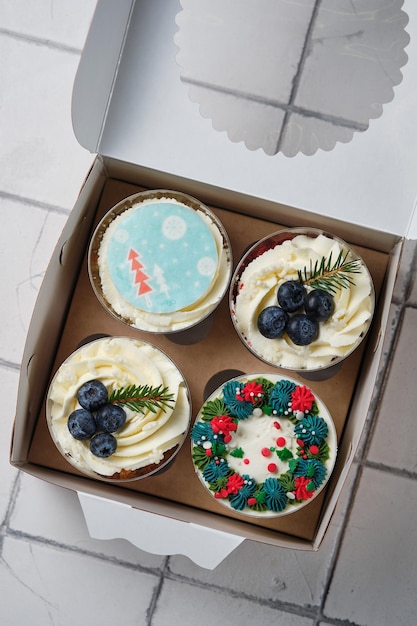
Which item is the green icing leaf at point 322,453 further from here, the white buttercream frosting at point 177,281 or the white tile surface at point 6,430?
the white tile surface at point 6,430

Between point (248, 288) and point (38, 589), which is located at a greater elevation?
point (248, 288)

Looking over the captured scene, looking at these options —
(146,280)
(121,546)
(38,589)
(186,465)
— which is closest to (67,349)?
(146,280)

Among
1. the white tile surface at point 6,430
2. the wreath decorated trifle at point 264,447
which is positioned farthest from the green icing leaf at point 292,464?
the white tile surface at point 6,430

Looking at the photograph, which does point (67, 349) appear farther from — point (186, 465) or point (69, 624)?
point (69, 624)

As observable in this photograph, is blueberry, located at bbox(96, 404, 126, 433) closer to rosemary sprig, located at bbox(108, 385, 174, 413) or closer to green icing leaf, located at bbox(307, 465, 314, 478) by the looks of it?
rosemary sprig, located at bbox(108, 385, 174, 413)

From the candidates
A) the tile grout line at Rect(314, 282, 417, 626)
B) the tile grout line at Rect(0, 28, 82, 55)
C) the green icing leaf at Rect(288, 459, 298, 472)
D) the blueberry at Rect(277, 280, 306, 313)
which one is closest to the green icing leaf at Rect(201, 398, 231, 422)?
the green icing leaf at Rect(288, 459, 298, 472)
